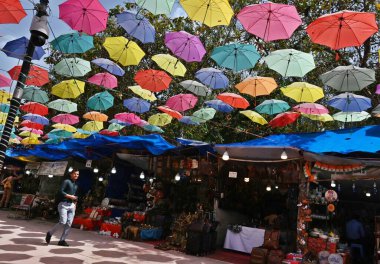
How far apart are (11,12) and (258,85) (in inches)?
305

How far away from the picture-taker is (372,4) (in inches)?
551

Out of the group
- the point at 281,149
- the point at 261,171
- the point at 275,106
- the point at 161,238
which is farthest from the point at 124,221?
the point at 275,106

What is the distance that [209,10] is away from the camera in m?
7.86

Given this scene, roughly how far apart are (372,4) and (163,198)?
1219 centimetres

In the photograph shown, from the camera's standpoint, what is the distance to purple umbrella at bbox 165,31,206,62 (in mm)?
9539

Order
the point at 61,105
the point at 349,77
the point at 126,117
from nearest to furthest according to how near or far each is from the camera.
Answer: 1. the point at 349,77
2. the point at 61,105
3. the point at 126,117

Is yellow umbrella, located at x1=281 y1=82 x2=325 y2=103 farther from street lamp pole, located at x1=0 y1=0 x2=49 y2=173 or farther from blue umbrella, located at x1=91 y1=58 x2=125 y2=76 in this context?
street lamp pole, located at x1=0 y1=0 x2=49 y2=173

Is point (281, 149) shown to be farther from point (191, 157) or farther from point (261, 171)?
point (191, 157)

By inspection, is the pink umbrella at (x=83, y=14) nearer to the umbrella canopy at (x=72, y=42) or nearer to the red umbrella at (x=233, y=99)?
the umbrella canopy at (x=72, y=42)

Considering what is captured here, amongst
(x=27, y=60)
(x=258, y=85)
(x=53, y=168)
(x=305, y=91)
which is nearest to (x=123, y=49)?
(x=258, y=85)

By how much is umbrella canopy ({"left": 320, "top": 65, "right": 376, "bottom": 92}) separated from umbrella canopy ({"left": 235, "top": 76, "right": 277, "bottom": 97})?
194cm

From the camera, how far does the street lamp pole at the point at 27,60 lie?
462 centimetres

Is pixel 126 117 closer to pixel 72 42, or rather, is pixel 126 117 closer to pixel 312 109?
pixel 72 42

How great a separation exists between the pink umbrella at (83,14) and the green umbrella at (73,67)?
3.15m
